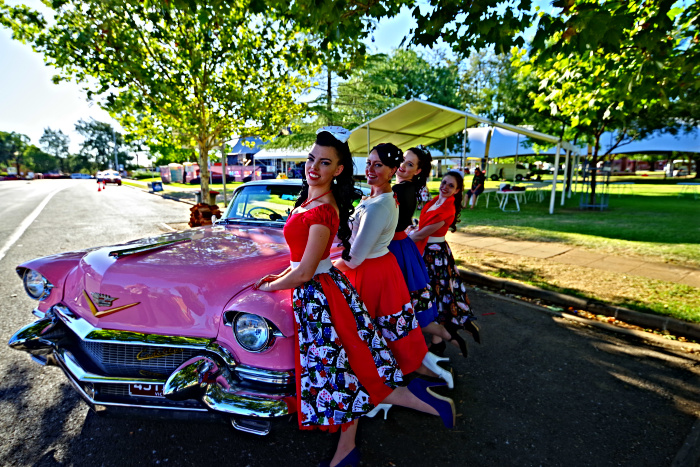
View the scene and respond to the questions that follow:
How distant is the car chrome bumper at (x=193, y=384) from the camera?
195cm

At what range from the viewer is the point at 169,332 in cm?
221

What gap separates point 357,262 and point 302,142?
14141mm

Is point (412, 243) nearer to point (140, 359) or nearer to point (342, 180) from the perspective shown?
point (342, 180)

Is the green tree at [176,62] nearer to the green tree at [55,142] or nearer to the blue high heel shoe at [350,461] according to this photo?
the blue high heel shoe at [350,461]

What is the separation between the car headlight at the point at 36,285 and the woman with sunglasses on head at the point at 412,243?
267 cm

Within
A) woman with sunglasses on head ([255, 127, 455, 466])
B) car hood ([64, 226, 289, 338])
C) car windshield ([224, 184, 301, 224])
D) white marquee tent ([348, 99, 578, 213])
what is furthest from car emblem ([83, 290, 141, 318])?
white marquee tent ([348, 99, 578, 213])

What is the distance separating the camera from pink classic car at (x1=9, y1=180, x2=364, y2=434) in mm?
2012

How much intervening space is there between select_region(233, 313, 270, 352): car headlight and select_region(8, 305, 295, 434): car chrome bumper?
119 mm

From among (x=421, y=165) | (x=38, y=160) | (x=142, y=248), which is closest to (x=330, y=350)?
(x=142, y=248)

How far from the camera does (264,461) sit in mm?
2277

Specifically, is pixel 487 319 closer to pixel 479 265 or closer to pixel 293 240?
pixel 479 265

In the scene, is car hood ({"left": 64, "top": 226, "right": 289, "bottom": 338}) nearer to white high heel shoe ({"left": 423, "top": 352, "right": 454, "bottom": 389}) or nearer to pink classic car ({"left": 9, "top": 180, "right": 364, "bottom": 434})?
pink classic car ({"left": 9, "top": 180, "right": 364, "bottom": 434})

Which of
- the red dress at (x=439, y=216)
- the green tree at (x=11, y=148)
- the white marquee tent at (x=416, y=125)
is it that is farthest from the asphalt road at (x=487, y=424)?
the green tree at (x=11, y=148)

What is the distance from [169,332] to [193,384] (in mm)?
385
